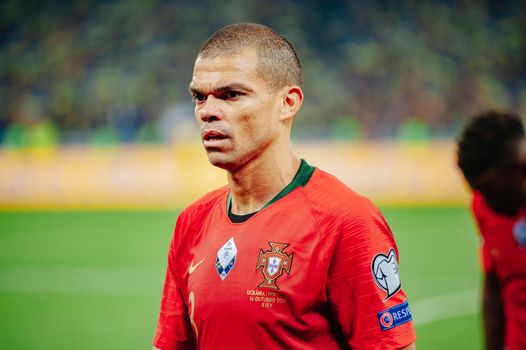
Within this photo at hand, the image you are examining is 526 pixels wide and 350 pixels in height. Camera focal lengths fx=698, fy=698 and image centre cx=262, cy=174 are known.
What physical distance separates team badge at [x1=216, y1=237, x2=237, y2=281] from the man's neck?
0.16 metres

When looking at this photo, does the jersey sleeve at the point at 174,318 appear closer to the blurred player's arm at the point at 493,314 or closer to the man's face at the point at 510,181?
the man's face at the point at 510,181

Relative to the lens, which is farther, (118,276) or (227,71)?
(118,276)

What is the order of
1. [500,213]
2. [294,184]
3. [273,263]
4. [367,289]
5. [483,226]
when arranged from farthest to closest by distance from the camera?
[483,226]
[500,213]
[294,184]
[273,263]
[367,289]

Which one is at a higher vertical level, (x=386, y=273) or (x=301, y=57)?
(x=301, y=57)

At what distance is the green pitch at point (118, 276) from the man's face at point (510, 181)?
13.3 ft

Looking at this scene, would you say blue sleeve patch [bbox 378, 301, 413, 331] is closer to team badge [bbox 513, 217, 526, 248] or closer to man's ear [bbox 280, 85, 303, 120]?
man's ear [bbox 280, 85, 303, 120]

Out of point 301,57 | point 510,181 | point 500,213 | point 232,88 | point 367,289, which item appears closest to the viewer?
point 367,289

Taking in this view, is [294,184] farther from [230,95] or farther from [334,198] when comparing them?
[230,95]

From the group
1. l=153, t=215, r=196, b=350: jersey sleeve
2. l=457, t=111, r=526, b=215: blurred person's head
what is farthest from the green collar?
l=457, t=111, r=526, b=215: blurred person's head

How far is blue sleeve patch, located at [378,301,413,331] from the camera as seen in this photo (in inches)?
88.1

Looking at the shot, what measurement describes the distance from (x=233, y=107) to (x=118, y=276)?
902cm

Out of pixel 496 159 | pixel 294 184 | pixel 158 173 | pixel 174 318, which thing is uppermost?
pixel 158 173

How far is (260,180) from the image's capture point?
8.52 feet

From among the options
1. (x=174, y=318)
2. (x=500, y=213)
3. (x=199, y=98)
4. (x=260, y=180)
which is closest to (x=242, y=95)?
(x=199, y=98)
